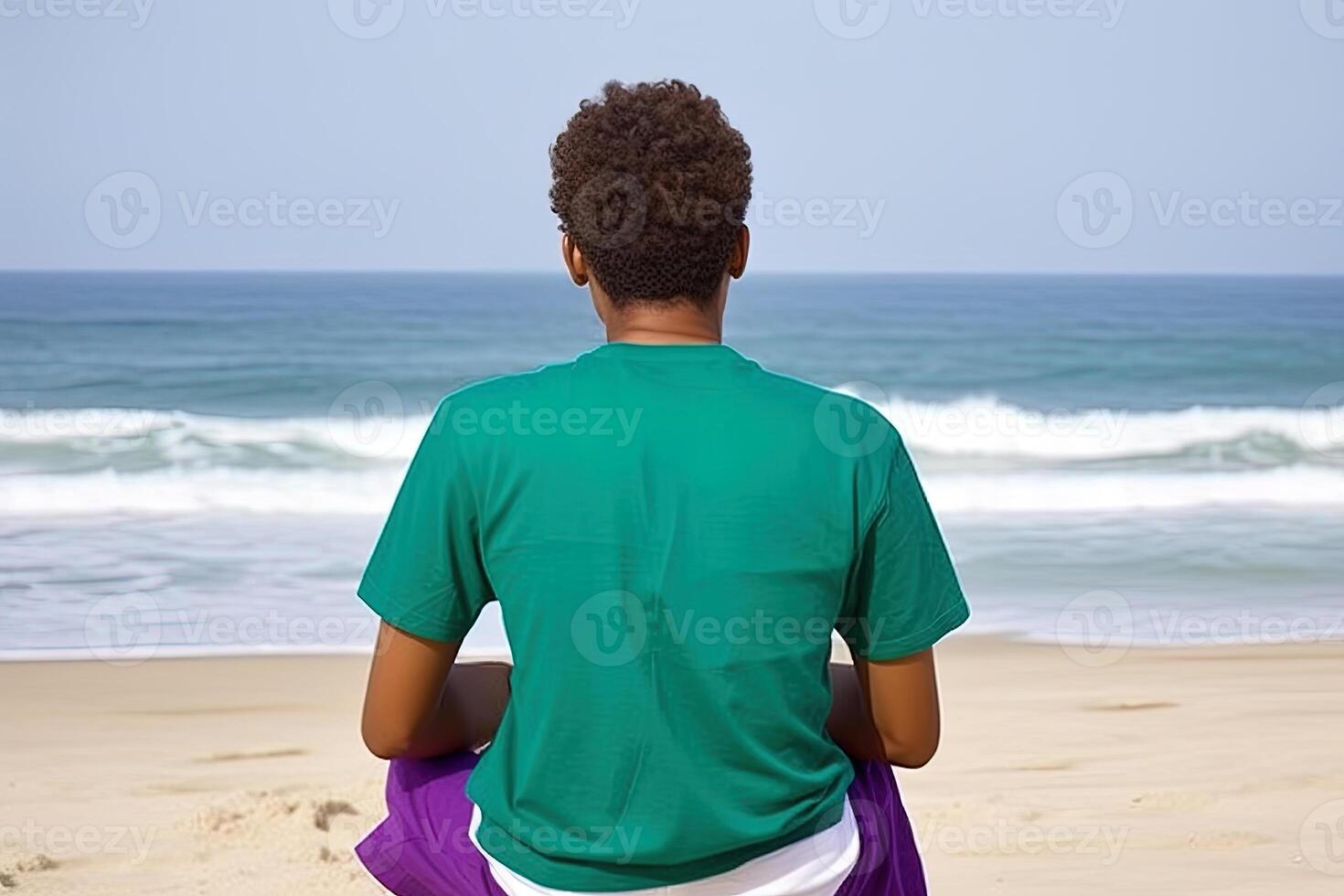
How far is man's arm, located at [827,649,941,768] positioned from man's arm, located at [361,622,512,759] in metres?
0.42

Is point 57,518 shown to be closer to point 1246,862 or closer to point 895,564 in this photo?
point 1246,862

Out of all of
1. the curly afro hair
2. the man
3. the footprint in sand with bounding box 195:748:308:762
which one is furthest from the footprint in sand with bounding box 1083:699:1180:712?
the curly afro hair

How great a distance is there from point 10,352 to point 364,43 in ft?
36.3

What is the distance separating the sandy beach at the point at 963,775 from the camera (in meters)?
4.09

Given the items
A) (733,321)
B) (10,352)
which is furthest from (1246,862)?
(733,321)

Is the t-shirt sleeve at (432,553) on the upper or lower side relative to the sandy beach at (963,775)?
upper

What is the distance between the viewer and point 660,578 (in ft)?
5.44

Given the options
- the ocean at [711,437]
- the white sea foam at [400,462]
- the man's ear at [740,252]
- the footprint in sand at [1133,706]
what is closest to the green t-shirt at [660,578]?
the man's ear at [740,252]

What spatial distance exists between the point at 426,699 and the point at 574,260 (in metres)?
0.54

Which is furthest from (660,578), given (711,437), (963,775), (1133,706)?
(1133,706)

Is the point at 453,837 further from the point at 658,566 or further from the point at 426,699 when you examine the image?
the point at 658,566

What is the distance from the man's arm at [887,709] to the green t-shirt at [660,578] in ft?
0.16

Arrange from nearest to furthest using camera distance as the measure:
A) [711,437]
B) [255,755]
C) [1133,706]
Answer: [711,437] → [255,755] → [1133,706]

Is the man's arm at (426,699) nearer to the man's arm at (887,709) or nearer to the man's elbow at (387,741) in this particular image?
the man's elbow at (387,741)
